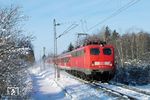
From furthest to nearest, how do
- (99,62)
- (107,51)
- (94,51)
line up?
1. (107,51)
2. (94,51)
3. (99,62)

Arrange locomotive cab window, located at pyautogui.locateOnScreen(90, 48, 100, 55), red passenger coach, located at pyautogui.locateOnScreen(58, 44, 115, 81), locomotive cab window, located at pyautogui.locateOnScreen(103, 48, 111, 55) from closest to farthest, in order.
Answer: red passenger coach, located at pyautogui.locateOnScreen(58, 44, 115, 81), locomotive cab window, located at pyautogui.locateOnScreen(90, 48, 100, 55), locomotive cab window, located at pyautogui.locateOnScreen(103, 48, 111, 55)

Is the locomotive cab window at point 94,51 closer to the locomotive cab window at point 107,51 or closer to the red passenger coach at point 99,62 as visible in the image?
the red passenger coach at point 99,62

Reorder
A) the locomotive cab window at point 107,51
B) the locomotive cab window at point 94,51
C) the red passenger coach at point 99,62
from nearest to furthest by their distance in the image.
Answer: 1. the red passenger coach at point 99,62
2. the locomotive cab window at point 94,51
3. the locomotive cab window at point 107,51

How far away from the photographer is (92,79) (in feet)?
107

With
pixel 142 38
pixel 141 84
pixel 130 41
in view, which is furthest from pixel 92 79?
pixel 142 38

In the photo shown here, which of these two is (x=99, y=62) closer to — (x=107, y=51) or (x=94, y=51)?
(x=94, y=51)

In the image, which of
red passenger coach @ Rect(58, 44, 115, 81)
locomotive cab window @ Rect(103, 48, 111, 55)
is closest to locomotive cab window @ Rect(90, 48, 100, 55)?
red passenger coach @ Rect(58, 44, 115, 81)

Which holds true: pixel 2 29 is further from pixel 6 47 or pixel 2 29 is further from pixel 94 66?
pixel 94 66

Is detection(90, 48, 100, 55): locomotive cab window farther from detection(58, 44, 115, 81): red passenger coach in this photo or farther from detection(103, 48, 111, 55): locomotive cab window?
detection(103, 48, 111, 55): locomotive cab window

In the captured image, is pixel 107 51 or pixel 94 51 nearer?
pixel 94 51

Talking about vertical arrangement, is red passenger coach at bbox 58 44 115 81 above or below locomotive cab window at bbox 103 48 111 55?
below

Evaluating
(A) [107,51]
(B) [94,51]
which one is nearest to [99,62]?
(B) [94,51]

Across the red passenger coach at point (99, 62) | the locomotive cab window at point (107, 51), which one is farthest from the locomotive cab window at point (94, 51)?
the locomotive cab window at point (107, 51)

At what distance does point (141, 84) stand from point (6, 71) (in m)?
16.1
